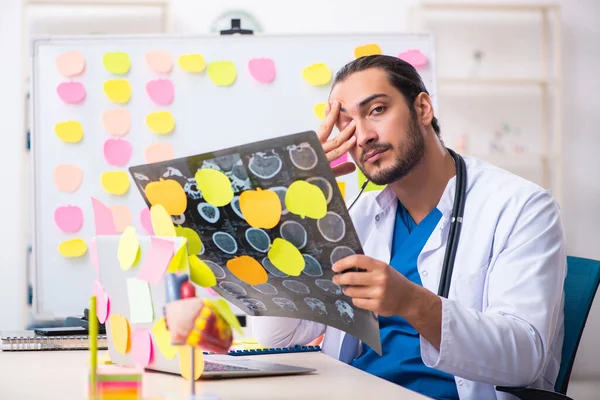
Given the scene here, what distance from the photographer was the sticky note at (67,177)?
2539 mm

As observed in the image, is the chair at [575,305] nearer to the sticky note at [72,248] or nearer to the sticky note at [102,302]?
the sticky note at [102,302]

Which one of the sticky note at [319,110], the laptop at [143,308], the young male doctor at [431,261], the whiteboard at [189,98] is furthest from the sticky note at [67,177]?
the laptop at [143,308]

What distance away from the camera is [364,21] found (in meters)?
3.79

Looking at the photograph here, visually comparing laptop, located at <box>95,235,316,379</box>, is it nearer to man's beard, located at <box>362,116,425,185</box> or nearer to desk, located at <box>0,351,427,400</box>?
desk, located at <box>0,351,427,400</box>

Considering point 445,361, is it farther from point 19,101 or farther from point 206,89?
point 19,101

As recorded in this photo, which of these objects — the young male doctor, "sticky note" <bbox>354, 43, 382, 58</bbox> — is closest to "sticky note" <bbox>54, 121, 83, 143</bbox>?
"sticky note" <bbox>354, 43, 382, 58</bbox>

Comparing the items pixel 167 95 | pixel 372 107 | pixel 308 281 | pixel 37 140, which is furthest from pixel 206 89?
pixel 308 281

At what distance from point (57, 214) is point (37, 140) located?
0.27 m

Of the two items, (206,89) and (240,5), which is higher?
(240,5)

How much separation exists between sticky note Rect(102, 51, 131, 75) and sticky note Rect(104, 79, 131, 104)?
1.4 inches

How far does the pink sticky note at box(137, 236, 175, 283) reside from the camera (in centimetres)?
85

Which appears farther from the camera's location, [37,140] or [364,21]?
[364,21]

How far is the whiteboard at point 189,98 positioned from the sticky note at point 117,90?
0.02m

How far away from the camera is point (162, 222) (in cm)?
88
